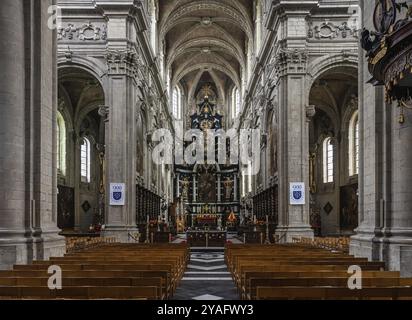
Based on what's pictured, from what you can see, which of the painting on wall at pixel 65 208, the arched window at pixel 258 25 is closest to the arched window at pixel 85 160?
the painting on wall at pixel 65 208

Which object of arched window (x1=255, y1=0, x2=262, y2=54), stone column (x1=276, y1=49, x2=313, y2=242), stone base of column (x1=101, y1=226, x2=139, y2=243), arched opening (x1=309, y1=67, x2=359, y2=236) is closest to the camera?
stone base of column (x1=101, y1=226, x2=139, y2=243)

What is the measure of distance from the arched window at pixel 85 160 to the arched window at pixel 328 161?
596 inches

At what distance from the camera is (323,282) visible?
6.87 meters

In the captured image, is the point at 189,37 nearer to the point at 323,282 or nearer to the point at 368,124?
the point at 368,124

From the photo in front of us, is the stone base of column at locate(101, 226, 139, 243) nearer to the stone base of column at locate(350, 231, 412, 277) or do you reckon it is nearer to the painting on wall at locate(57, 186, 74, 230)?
the painting on wall at locate(57, 186, 74, 230)

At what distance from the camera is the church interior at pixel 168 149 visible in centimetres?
859

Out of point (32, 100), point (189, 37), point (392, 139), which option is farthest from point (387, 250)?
point (189, 37)

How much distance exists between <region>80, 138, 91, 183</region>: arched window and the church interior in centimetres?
15

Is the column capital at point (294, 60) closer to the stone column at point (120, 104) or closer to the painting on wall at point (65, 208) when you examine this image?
the stone column at point (120, 104)

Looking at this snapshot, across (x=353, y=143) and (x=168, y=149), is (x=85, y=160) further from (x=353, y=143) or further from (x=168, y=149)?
(x=353, y=143)

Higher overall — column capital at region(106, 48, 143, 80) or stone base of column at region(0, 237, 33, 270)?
column capital at region(106, 48, 143, 80)

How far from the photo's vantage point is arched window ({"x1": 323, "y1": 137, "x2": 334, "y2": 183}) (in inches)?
1326

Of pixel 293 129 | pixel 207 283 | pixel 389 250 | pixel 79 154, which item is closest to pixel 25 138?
pixel 207 283

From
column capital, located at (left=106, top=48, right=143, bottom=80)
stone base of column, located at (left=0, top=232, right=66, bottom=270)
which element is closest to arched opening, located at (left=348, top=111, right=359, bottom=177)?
column capital, located at (left=106, top=48, right=143, bottom=80)
